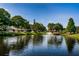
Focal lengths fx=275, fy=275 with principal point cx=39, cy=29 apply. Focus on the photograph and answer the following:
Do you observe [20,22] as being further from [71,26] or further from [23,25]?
[71,26]

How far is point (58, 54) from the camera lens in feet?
10.5

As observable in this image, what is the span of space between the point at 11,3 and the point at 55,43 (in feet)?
2.31

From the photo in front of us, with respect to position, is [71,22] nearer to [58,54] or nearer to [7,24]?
[58,54]

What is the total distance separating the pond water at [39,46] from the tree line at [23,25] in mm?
96

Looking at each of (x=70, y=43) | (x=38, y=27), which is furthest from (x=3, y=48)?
(x=70, y=43)

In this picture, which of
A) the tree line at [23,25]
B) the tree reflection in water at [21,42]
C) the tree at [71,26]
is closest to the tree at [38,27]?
the tree line at [23,25]

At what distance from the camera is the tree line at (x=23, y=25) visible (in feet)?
10.7

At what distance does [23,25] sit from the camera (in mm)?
3355

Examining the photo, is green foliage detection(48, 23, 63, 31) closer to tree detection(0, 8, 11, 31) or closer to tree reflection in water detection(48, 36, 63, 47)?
tree reflection in water detection(48, 36, 63, 47)

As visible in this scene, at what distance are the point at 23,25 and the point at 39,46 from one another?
0.33 meters

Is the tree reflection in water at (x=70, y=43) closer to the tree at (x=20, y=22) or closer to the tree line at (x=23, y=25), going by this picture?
the tree line at (x=23, y=25)

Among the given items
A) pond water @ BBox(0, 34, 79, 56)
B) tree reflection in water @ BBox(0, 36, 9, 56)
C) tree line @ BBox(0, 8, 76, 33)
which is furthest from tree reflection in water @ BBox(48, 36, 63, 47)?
tree reflection in water @ BBox(0, 36, 9, 56)

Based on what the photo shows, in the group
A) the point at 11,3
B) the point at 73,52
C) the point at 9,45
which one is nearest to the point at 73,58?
the point at 73,52

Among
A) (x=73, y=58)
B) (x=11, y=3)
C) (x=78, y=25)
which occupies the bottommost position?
(x=73, y=58)
